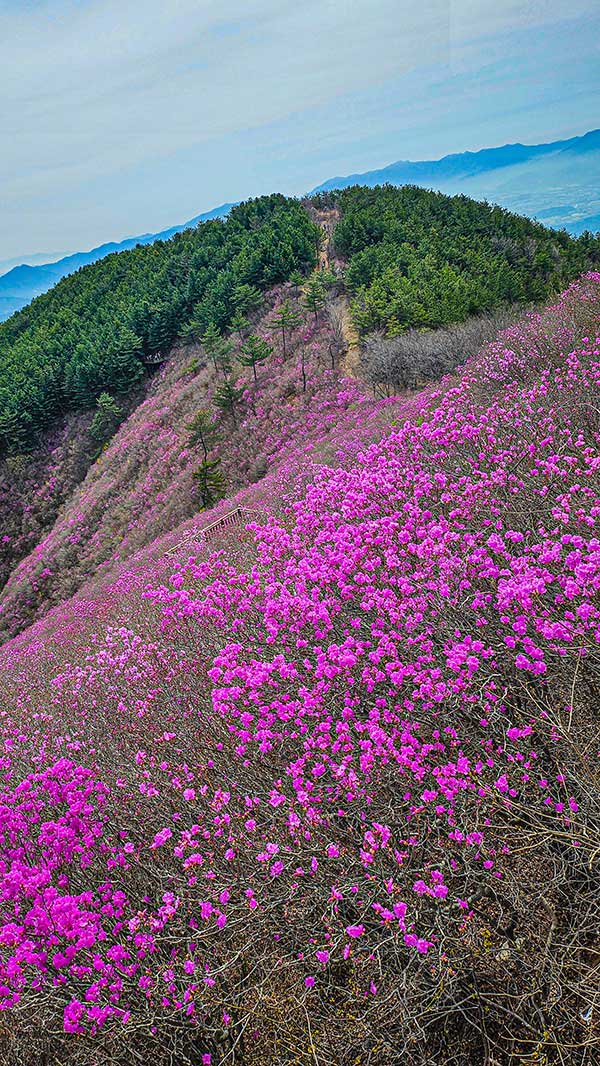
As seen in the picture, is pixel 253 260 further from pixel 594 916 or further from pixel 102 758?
pixel 594 916

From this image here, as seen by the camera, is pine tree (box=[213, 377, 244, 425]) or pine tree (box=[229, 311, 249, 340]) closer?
pine tree (box=[213, 377, 244, 425])

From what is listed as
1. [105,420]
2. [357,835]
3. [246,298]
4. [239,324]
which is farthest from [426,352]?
[105,420]

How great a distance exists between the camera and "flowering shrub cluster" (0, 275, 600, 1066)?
303 centimetres

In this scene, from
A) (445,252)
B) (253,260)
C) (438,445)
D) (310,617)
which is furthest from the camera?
(253,260)

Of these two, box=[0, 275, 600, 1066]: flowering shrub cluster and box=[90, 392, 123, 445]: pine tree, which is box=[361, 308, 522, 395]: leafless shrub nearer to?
box=[0, 275, 600, 1066]: flowering shrub cluster

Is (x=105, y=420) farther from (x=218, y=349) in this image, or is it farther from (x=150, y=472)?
(x=150, y=472)

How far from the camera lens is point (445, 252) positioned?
3584 cm

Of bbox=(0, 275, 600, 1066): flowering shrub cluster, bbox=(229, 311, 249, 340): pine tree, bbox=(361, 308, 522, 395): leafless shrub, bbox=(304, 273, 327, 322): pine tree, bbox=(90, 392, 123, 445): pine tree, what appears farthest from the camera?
bbox=(90, 392, 123, 445): pine tree

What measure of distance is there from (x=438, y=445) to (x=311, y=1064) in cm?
681

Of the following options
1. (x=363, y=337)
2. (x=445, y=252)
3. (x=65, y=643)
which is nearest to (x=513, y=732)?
(x=65, y=643)

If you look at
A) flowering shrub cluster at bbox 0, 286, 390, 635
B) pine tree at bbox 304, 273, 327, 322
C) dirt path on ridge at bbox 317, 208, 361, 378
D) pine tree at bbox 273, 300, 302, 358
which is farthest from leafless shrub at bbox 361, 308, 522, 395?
pine tree at bbox 304, 273, 327, 322

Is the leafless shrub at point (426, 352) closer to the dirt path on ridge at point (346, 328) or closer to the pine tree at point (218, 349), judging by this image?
the dirt path on ridge at point (346, 328)

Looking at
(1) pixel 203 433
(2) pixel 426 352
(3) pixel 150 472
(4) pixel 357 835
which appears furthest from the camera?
(3) pixel 150 472

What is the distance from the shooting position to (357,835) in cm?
362
